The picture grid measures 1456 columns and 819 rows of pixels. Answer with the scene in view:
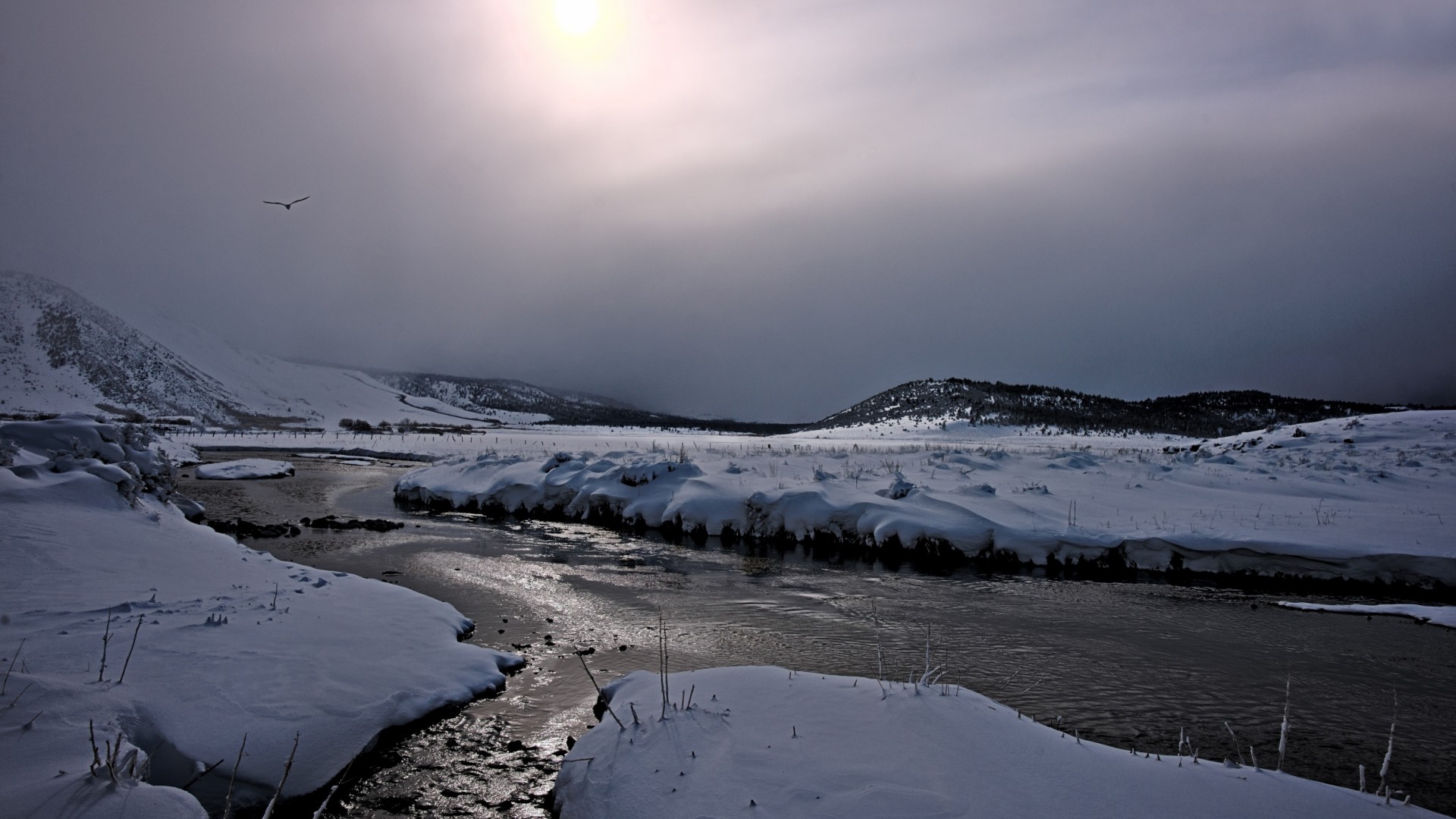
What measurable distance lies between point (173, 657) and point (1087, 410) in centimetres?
8411

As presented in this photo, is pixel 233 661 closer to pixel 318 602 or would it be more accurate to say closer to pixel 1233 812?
pixel 318 602

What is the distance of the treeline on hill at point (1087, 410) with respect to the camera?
65312 millimetres

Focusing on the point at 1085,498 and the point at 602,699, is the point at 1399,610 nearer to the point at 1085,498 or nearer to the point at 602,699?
the point at 1085,498

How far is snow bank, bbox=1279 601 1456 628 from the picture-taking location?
10.7 metres

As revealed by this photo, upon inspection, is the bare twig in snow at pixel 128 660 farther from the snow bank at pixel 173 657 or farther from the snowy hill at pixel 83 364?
the snowy hill at pixel 83 364

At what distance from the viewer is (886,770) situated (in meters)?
4.54

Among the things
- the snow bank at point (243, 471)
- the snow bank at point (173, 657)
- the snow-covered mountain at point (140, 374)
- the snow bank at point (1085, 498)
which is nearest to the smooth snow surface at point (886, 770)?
the snow bank at point (173, 657)

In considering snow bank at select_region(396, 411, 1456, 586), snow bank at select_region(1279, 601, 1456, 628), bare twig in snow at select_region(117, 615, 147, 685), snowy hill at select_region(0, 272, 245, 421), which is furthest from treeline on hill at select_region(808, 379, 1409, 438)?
snowy hill at select_region(0, 272, 245, 421)

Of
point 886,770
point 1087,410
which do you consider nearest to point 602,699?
point 886,770

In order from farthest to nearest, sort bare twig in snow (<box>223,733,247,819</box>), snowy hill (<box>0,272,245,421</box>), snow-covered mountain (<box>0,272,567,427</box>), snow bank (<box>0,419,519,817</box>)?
snow-covered mountain (<box>0,272,567,427</box>) < snowy hill (<box>0,272,245,421</box>) < snow bank (<box>0,419,519,817</box>) < bare twig in snow (<box>223,733,247,819</box>)

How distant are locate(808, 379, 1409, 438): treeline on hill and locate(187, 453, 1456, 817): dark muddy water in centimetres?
5268

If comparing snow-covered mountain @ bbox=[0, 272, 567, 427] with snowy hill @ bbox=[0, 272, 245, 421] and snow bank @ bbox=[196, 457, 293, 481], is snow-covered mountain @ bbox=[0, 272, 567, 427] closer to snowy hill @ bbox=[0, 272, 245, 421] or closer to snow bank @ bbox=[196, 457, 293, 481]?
snowy hill @ bbox=[0, 272, 245, 421]

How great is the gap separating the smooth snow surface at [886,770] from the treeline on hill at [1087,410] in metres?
60.2

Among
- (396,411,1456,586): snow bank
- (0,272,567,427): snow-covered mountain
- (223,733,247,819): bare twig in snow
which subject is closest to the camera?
(223,733,247,819): bare twig in snow
